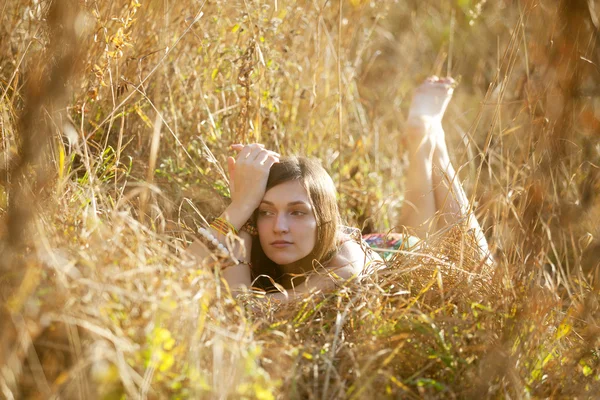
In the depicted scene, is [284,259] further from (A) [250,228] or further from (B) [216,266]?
(B) [216,266]

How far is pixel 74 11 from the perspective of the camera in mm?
1293

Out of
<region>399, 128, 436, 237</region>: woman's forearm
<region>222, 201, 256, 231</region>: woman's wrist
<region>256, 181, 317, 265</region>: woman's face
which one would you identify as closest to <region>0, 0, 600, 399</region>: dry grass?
<region>222, 201, 256, 231</region>: woman's wrist

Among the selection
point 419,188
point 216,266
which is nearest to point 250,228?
point 216,266

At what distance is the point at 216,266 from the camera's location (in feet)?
4.80

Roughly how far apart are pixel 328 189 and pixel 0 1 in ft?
3.86

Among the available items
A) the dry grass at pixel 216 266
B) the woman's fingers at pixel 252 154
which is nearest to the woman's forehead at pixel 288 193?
the woman's fingers at pixel 252 154

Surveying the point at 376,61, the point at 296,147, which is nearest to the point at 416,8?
the point at 376,61

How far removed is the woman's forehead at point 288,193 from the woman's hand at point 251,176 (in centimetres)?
4

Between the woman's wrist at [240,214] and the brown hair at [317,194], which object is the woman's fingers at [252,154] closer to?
the brown hair at [317,194]

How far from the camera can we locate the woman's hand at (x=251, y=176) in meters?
2.19

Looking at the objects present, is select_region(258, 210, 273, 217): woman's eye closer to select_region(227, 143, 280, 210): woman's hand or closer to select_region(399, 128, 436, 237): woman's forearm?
select_region(227, 143, 280, 210): woman's hand

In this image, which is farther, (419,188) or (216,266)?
(419,188)

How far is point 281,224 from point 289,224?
0.03 m

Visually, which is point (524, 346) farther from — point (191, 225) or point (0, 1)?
point (0, 1)
